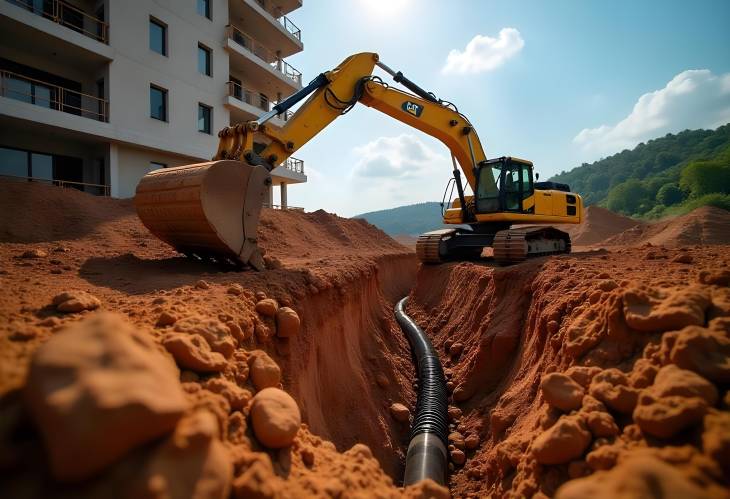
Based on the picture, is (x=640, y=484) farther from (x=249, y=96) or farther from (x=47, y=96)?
(x=249, y=96)

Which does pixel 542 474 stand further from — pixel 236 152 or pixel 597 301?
pixel 236 152

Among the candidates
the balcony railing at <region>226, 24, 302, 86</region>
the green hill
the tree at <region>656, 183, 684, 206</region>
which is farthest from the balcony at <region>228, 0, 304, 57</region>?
the tree at <region>656, 183, 684, 206</region>

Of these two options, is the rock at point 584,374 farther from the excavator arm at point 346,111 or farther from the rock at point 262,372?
the excavator arm at point 346,111

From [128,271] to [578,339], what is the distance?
18.6ft

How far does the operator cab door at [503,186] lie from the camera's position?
10172 mm

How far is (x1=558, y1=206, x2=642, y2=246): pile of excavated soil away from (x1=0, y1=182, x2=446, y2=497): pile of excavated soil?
1102 inches

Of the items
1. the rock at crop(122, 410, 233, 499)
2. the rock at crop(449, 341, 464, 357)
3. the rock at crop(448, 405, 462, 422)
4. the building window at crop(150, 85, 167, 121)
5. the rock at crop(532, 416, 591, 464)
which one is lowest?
the rock at crop(448, 405, 462, 422)

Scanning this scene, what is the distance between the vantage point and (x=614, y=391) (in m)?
2.59

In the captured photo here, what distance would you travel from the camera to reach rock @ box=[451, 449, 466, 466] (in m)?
4.35

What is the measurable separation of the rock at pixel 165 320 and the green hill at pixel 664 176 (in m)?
→ 43.2

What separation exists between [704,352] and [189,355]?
3251mm

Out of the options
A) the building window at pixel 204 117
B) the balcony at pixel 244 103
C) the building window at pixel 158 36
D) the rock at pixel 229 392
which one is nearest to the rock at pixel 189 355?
the rock at pixel 229 392

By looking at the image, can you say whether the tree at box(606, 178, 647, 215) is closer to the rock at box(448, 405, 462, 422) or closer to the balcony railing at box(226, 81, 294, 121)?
the balcony railing at box(226, 81, 294, 121)

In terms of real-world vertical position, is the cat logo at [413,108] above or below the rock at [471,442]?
above
